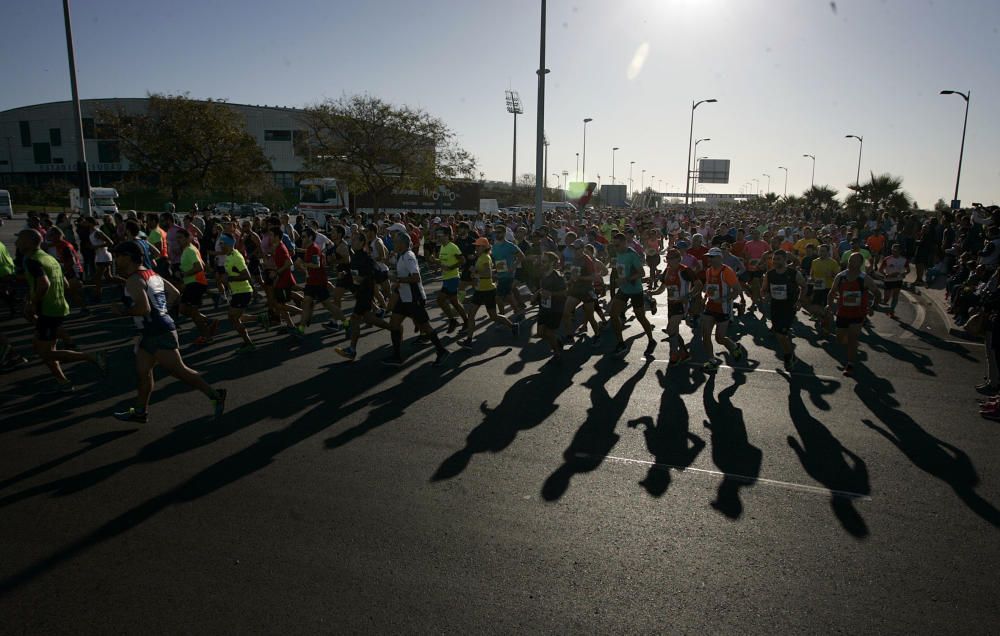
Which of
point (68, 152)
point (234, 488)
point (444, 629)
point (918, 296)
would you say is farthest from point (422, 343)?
point (68, 152)

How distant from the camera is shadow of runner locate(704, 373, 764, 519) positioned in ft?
14.9

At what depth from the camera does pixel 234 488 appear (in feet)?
15.3

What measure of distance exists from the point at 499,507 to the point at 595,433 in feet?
5.84

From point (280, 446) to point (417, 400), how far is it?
174 cm

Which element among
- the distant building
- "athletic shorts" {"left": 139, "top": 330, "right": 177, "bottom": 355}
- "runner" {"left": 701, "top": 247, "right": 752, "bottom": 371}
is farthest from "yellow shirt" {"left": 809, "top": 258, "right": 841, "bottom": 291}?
the distant building

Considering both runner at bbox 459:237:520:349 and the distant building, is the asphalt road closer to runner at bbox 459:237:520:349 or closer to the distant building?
runner at bbox 459:237:520:349

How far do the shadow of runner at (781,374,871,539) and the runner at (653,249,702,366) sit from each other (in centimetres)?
196

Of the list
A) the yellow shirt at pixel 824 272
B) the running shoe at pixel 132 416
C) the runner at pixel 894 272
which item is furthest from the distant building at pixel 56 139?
the running shoe at pixel 132 416

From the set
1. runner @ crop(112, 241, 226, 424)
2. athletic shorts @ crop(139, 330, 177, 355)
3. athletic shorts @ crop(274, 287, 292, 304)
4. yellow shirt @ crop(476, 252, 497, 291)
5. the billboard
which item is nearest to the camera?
runner @ crop(112, 241, 226, 424)

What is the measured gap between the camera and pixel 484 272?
951 centimetres

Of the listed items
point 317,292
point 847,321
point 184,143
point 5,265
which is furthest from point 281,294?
point 184,143

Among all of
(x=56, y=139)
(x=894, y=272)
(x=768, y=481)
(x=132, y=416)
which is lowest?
(x=768, y=481)

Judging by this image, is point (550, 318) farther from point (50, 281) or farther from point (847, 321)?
point (50, 281)

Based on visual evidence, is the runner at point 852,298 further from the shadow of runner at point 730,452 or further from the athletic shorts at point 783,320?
the shadow of runner at point 730,452
